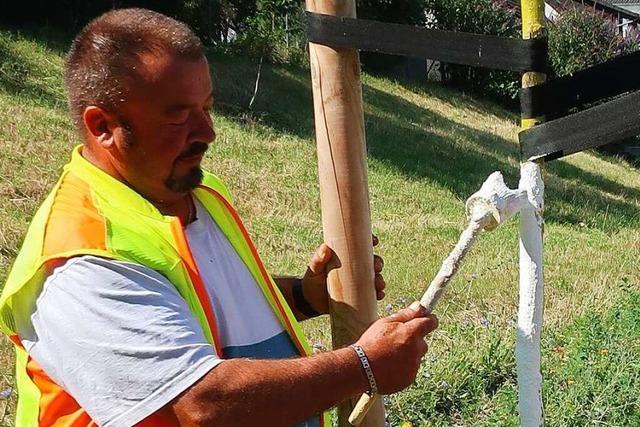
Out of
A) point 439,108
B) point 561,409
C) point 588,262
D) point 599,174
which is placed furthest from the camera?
point 439,108

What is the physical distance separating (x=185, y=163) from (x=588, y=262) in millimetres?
5671

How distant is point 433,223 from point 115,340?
692 cm

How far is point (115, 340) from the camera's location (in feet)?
5.13

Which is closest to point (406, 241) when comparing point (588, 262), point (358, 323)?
point (588, 262)

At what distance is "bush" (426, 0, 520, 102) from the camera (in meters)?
21.9

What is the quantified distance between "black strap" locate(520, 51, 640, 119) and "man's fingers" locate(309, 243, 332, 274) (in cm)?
60

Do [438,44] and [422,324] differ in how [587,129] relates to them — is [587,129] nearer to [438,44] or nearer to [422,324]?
[438,44]

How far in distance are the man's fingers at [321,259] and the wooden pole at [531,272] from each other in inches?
19.8

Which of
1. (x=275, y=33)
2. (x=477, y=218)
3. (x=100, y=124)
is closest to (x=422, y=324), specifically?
(x=477, y=218)

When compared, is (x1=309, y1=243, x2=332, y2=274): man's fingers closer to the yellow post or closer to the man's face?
the man's face

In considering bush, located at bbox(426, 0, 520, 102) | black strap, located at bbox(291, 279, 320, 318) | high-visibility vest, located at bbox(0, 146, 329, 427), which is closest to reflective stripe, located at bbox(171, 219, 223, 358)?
high-visibility vest, located at bbox(0, 146, 329, 427)

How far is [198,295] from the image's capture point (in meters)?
1.77

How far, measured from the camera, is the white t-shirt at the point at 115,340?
61.6 inches

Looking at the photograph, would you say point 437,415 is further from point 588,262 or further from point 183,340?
point 588,262
